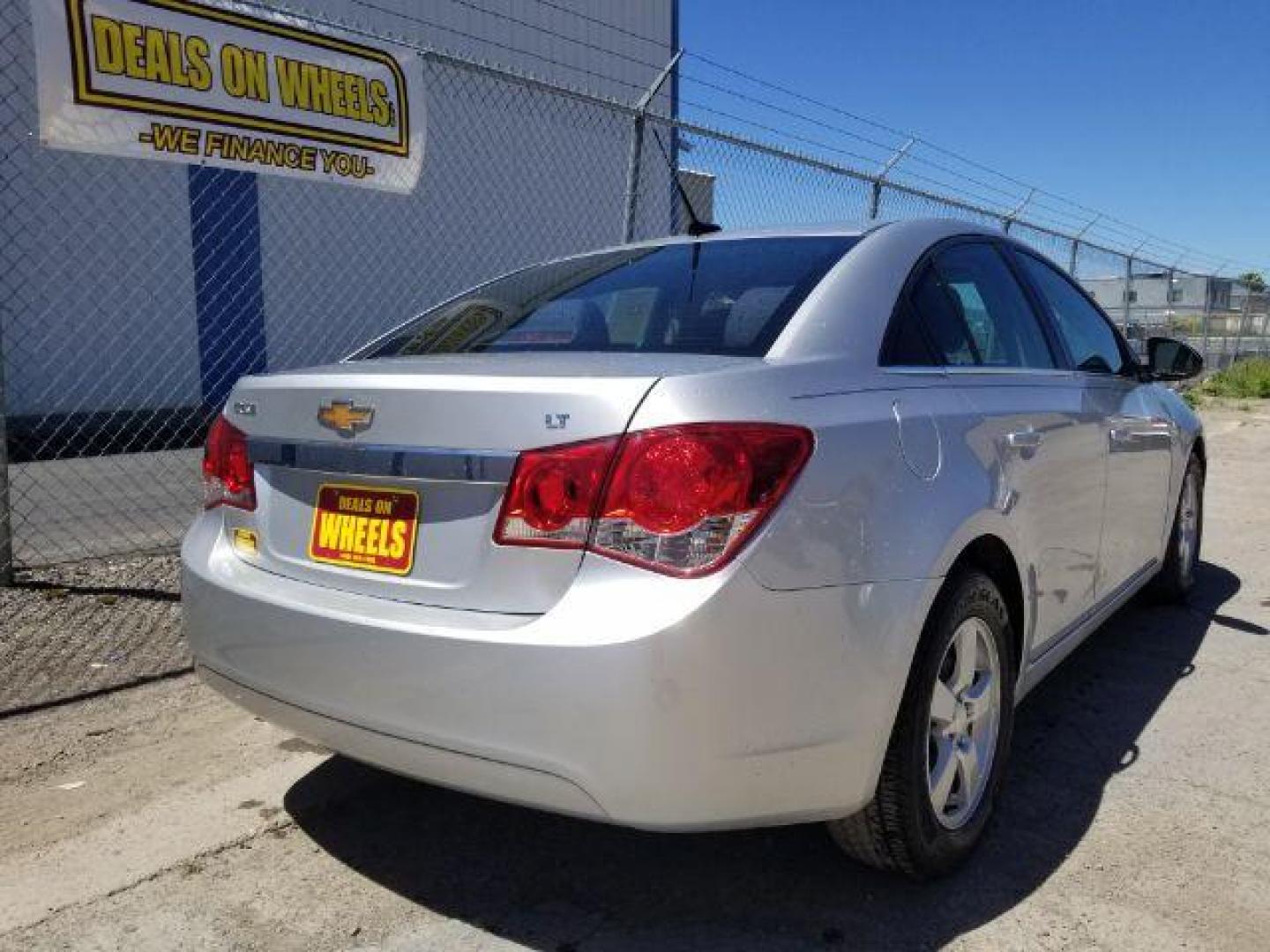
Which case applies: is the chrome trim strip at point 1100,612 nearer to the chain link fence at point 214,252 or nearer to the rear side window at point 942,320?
the rear side window at point 942,320

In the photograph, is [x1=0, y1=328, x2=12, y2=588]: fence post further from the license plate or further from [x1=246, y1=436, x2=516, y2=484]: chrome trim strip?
the license plate

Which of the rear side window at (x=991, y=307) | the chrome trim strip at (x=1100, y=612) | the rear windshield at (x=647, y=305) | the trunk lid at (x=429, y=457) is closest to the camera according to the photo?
the trunk lid at (x=429, y=457)

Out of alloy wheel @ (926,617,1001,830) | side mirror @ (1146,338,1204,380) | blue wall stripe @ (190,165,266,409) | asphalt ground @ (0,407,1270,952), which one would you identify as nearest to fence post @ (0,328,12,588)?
asphalt ground @ (0,407,1270,952)

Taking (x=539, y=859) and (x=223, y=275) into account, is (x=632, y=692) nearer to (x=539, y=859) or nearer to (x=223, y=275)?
(x=539, y=859)

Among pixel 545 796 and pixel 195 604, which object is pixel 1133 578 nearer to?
pixel 545 796

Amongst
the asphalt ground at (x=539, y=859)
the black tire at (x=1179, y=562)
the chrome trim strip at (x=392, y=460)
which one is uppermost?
the chrome trim strip at (x=392, y=460)

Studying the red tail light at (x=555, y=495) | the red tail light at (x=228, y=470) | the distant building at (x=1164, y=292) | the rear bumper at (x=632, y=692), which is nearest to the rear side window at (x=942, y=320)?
the rear bumper at (x=632, y=692)

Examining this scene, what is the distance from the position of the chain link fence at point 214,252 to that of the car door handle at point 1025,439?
457cm

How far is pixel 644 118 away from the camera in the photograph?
243 inches

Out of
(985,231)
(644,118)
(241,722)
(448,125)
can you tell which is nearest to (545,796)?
(241,722)

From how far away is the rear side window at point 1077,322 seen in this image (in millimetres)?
3588

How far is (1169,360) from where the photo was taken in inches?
170

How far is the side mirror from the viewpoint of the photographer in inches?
170

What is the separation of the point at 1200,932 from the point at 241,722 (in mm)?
2758
